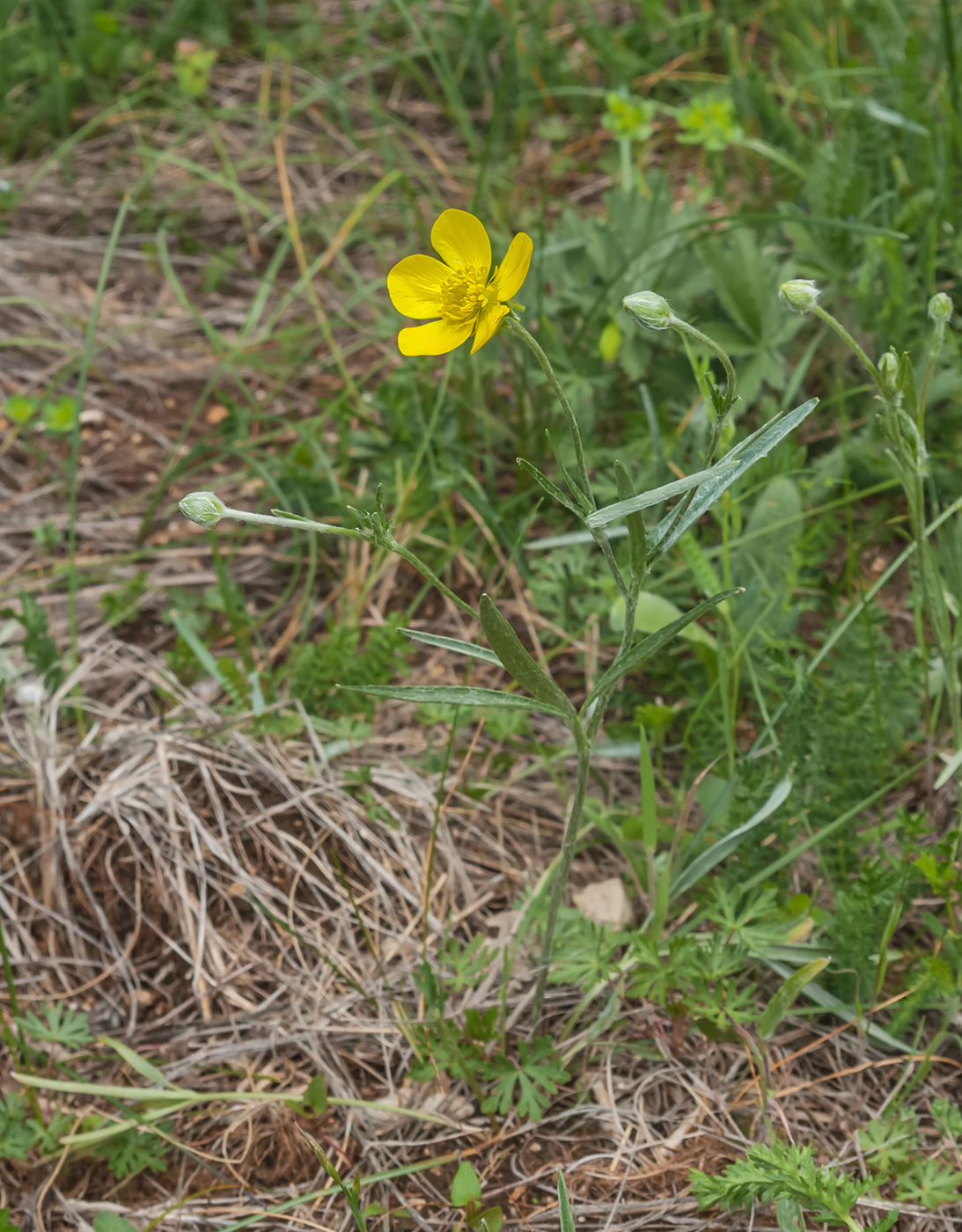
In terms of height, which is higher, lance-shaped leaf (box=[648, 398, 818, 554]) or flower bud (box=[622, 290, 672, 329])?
flower bud (box=[622, 290, 672, 329])

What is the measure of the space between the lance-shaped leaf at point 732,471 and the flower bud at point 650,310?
0.53 feet

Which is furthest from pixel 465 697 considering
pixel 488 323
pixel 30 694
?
pixel 30 694

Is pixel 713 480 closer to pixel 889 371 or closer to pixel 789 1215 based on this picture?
pixel 889 371

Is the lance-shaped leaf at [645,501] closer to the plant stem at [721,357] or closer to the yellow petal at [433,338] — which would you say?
the plant stem at [721,357]

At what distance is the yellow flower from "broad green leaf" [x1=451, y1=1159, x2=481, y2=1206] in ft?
3.32

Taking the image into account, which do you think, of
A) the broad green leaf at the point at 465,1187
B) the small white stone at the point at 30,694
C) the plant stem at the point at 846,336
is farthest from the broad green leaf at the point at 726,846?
the small white stone at the point at 30,694

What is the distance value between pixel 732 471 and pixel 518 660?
0.31 m

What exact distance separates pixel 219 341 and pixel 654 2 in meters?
1.56

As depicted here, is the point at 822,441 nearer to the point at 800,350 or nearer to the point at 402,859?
the point at 800,350

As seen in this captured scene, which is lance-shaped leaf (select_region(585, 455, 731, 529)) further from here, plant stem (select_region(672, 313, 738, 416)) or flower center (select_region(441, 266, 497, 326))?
flower center (select_region(441, 266, 497, 326))

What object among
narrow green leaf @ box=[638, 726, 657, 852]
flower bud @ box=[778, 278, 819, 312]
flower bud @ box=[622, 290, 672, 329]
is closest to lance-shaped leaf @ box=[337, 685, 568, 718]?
narrow green leaf @ box=[638, 726, 657, 852]

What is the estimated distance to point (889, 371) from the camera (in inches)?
54.7

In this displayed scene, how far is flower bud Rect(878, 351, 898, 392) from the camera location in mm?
1376

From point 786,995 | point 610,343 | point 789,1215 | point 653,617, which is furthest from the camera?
point 610,343
